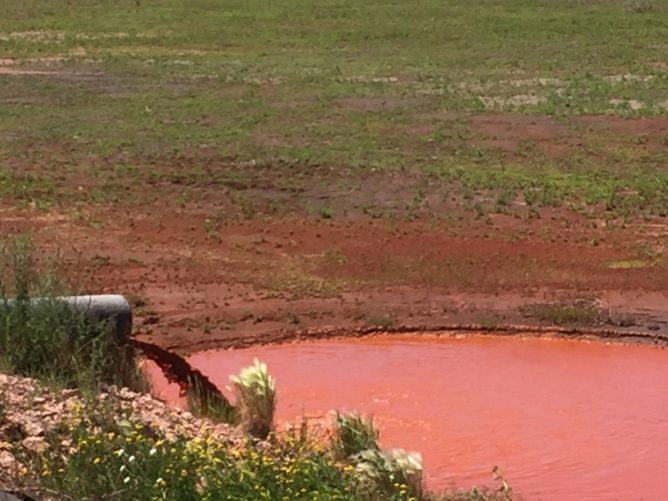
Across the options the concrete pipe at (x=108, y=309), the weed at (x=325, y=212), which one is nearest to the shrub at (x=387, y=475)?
the concrete pipe at (x=108, y=309)

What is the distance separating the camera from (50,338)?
11578 mm

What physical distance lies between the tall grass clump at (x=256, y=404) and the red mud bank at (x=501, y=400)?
1.61m

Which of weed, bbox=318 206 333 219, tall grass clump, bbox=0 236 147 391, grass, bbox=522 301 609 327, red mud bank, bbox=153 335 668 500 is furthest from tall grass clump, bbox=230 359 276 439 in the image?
weed, bbox=318 206 333 219

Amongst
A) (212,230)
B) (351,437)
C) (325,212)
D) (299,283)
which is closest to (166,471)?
(351,437)

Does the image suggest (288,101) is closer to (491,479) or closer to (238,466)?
(491,479)

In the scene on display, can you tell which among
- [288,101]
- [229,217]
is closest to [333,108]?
[288,101]

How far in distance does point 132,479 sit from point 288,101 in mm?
20732

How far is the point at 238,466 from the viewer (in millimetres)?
8977

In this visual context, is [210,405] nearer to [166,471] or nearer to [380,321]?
[166,471]

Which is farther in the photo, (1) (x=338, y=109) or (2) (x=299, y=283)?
(1) (x=338, y=109)

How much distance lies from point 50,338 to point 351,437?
8.50ft

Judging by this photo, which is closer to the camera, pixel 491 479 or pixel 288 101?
pixel 491 479

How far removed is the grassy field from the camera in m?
21.7

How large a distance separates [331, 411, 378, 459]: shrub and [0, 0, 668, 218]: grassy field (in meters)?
9.18
